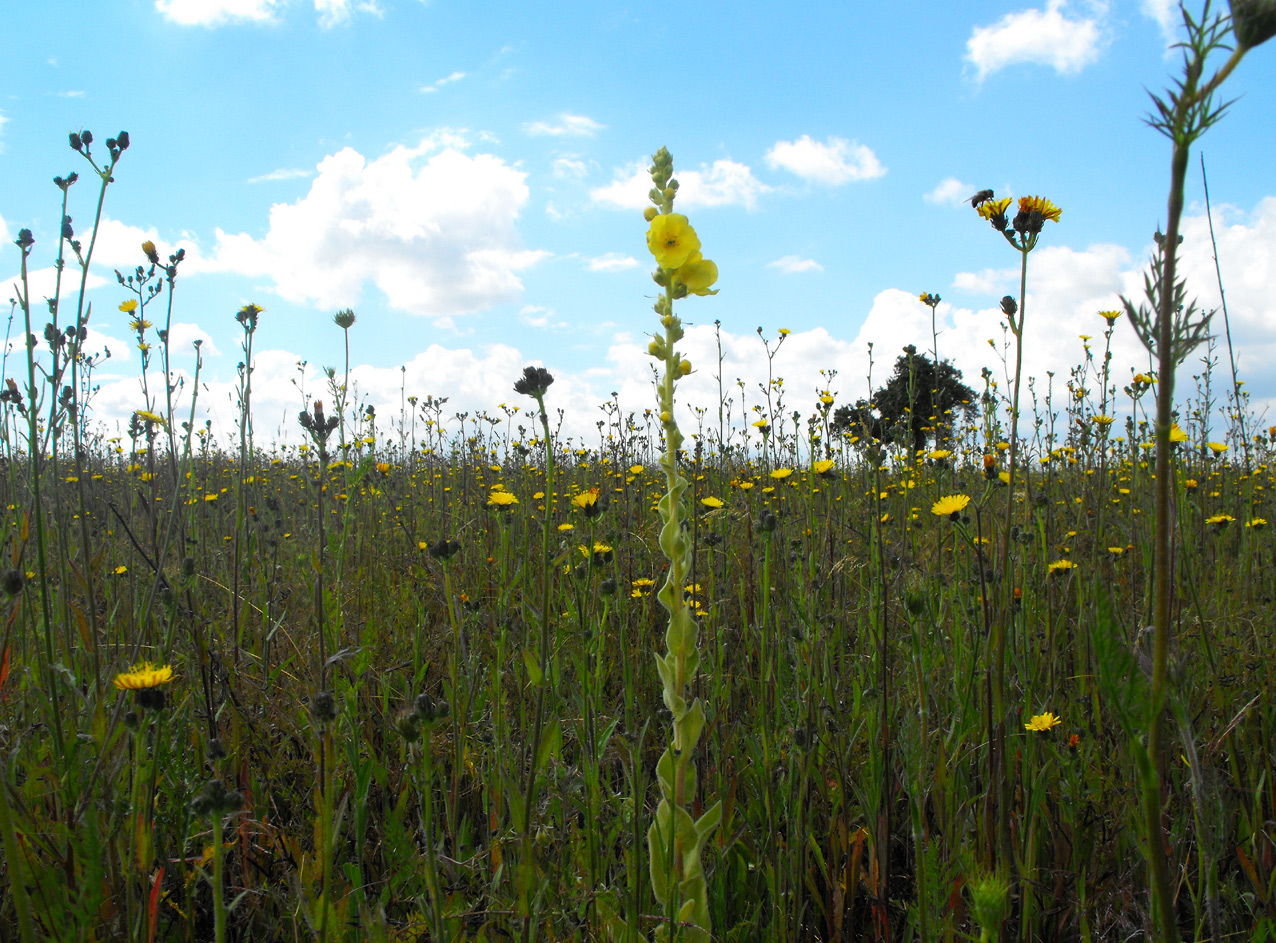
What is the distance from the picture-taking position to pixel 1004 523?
1786 millimetres

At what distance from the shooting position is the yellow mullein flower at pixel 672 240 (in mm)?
1105

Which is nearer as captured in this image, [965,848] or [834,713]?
[965,848]

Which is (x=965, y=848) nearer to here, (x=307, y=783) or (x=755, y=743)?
(x=755, y=743)

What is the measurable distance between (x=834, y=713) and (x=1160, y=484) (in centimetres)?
177

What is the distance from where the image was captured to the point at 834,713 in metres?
2.21

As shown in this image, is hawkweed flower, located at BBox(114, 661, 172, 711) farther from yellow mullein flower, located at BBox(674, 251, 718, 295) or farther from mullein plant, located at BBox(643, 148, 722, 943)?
yellow mullein flower, located at BBox(674, 251, 718, 295)

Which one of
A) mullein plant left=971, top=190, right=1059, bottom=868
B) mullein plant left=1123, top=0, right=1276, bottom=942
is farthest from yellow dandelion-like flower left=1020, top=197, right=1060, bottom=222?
mullein plant left=1123, top=0, right=1276, bottom=942

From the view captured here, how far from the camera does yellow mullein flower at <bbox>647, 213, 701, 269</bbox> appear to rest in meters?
1.11

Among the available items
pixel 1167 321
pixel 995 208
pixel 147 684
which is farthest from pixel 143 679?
pixel 995 208

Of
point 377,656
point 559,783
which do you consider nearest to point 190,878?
point 559,783

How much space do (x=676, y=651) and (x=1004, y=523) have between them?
1.16m

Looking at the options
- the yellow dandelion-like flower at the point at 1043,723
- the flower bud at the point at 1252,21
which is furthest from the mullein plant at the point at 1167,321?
the yellow dandelion-like flower at the point at 1043,723

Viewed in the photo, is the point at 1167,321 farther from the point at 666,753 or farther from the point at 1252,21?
the point at 666,753

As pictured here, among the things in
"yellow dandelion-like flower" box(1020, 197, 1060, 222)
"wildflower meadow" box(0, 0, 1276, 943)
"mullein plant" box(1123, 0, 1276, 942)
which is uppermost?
"yellow dandelion-like flower" box(1020, 197, 1060, 222)
